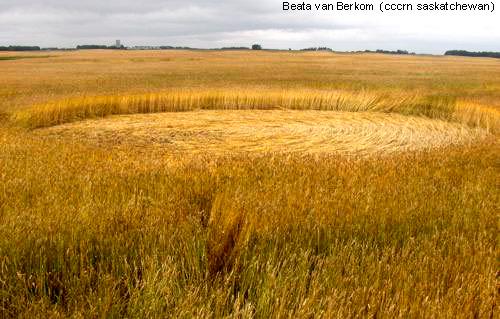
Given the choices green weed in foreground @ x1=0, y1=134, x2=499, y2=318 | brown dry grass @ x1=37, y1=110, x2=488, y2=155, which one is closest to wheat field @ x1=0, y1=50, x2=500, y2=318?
green weed in foreground @ x1=0, y1=134, x2=499, y2=318

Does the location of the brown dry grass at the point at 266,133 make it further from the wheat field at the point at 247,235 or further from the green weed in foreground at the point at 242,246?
the green weed in foreground at the point at 242,246

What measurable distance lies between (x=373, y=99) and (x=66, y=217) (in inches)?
492

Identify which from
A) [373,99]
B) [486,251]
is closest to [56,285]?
[486,251]

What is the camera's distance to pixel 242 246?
9.36ft

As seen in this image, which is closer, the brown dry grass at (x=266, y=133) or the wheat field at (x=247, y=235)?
the wheat field at (x=247, y=235)

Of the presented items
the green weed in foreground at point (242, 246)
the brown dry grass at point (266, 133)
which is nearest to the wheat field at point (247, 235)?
the green weed in foreground at point (242, 246)

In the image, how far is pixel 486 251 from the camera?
2873 mm

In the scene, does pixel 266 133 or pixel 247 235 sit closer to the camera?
pixel 247 235

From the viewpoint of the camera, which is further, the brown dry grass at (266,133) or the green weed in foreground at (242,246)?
the brown dry grass at (266,133)

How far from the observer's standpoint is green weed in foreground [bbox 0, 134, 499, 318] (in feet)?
7.52

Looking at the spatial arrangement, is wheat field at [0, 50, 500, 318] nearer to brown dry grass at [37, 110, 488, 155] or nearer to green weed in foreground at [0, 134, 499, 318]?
green weed in foreground at [0, 134, 499, 318]

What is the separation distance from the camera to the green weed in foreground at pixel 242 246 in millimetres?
2293

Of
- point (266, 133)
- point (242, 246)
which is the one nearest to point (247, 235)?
point (242, 246)

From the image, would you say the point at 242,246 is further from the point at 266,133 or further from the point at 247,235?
the point at 266,133
